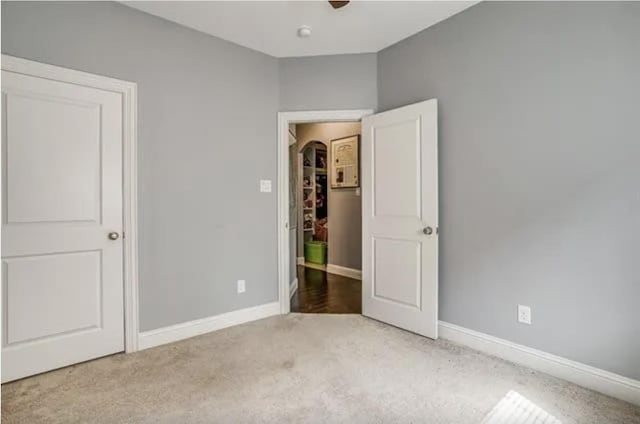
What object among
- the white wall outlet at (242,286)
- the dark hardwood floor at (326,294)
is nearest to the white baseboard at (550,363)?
the dark hardwood floor at (326,294)

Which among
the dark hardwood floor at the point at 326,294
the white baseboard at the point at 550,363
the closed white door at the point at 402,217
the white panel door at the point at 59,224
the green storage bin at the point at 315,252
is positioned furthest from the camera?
the green storage bin at the point at 315,252

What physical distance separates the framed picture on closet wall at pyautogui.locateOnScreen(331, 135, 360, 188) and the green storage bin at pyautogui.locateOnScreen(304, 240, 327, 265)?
3.91ft

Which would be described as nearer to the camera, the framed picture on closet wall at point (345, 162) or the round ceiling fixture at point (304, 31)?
the round ceiling fixture at point (304, 31)

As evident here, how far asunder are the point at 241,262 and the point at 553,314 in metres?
2.49

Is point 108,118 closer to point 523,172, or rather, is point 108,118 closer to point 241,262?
point 241,262

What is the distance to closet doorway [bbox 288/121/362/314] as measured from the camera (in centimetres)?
417

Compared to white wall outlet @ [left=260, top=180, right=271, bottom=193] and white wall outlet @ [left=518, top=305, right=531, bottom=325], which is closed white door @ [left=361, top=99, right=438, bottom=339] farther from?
white wall outlet @ [left=260, top=180, right=271, bottom=193]

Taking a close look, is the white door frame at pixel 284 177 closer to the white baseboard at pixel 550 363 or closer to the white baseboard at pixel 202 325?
the white baseboard at pixel 202 325

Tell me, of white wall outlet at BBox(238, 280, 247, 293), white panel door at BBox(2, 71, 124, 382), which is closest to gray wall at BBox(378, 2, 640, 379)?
white wall outlet at BBox(238, 280, 247, 293)

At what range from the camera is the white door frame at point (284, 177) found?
3469 mm

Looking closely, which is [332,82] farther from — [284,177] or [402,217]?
[402,217]

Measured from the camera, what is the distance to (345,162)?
204 inches

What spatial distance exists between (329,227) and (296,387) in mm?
3513

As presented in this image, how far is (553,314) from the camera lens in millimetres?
2260
